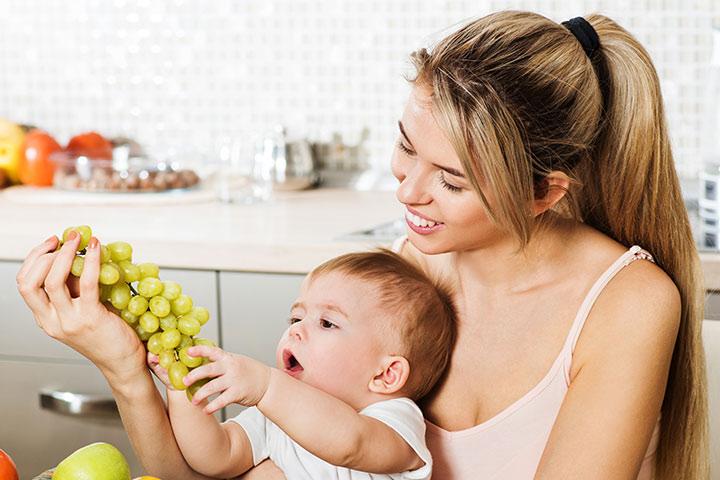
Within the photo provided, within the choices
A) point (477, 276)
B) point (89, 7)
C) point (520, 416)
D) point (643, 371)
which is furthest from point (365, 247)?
point (89, 7)

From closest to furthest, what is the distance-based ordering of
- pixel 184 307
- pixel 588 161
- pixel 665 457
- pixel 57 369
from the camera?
1. pixel 184 307
2. pixel 588 161
3. pixel 665 457
4. pixel 57 369

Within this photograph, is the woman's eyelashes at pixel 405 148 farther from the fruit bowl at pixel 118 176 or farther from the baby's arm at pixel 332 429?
the fruit bowl at pixel 118 176

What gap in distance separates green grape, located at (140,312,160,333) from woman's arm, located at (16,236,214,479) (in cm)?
5

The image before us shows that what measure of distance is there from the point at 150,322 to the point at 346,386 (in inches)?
12.2

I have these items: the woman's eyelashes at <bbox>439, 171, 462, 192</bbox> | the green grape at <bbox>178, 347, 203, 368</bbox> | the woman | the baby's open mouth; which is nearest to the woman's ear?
the woman

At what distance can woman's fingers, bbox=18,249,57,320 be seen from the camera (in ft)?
3.94

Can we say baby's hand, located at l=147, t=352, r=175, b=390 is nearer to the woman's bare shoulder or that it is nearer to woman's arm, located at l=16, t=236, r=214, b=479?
woman's arm, located at l=16, t=236, r=214, b=479

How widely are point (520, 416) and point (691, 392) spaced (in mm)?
230

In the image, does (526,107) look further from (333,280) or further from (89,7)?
(89,7)

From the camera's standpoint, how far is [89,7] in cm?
292

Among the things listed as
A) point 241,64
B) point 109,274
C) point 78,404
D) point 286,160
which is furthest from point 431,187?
point 241,64

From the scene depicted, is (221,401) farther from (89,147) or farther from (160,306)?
(89,147)

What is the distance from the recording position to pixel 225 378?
1166 mm

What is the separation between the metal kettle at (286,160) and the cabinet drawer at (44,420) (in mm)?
682
